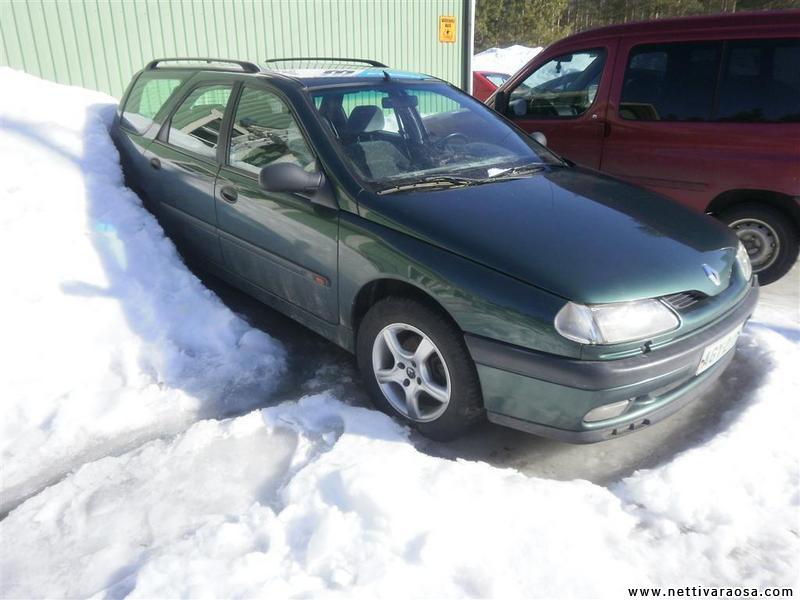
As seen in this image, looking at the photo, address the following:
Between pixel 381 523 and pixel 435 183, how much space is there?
163 centimetres

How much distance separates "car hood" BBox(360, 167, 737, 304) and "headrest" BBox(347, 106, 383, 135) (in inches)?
24.2

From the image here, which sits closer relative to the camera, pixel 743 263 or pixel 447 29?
pixel 743 263

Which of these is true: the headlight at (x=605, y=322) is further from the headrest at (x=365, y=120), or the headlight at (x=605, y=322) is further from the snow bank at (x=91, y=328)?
the snow bank at (x=91, y=328)

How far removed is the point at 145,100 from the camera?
4664 millimetres

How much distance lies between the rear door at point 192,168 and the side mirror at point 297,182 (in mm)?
876

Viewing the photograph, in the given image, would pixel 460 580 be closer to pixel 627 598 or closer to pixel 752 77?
pixel 627 598

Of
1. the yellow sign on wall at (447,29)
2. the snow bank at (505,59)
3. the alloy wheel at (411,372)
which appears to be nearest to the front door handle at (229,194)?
the alloy wheel at (411,372)

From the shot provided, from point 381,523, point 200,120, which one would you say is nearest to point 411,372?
point 381,523

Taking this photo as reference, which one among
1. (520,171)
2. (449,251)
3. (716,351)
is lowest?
(716,351)

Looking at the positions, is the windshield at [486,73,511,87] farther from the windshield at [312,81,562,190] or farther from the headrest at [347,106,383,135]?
the headrest at [347,106,383,135]

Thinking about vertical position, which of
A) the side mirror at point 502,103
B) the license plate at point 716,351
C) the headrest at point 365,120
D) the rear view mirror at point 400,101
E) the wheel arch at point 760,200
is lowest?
the license plate at point 716,351

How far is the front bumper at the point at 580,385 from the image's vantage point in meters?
2.33

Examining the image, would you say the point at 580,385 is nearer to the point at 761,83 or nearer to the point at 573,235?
the point at 573,235

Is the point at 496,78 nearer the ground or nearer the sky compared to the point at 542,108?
nearer the ground
